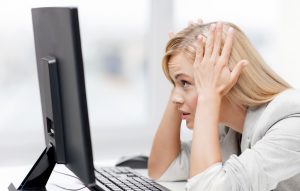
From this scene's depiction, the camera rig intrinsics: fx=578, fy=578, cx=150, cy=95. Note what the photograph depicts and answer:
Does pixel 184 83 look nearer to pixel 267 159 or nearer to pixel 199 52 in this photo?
pixel 199 52

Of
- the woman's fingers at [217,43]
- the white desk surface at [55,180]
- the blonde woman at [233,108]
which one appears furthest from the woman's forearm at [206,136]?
the white desk surface at [55,180]

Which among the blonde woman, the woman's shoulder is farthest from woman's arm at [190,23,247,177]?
the woman's shoulder

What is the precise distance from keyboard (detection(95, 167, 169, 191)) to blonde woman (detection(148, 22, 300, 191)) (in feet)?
0.44

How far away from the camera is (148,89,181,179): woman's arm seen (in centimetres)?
179

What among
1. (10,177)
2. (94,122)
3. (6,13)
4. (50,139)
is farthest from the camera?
(94,122)

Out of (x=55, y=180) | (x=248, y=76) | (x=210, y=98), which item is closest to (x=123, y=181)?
(x=55, y=180)

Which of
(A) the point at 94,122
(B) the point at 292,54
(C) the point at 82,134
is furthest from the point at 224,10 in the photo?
(C) the point at 82,134

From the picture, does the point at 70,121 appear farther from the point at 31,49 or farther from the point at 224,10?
the point at 224,10

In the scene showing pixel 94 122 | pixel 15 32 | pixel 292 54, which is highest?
pixel 15 32

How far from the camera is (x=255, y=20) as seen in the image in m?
2.62

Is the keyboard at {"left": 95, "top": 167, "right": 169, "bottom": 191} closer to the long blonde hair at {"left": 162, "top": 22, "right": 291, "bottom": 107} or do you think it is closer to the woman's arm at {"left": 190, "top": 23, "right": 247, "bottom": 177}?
the woman's arm at {"left": 190, "top": 23, "right": 247, "bottom": 177}

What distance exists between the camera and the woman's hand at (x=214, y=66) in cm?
144

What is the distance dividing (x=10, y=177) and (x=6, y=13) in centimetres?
77

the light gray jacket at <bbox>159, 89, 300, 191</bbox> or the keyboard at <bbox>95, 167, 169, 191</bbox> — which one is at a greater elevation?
the light gray jacket at <bbox>159, 89, 300, 191</bbox>
